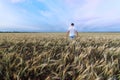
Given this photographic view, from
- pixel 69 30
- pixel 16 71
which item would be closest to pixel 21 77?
pixel 16 71

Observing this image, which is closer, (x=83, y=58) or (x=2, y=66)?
(x=2, y=66)

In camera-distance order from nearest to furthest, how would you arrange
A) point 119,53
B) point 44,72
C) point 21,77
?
point 21,77 → point 44,72 → point 119,53

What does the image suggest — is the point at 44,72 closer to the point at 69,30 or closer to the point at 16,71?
the point at 16,71

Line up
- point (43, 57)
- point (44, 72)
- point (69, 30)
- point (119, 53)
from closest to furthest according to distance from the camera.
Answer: point (44, 72) < point (43, 57) < point (119, 53) < point (69, 30)

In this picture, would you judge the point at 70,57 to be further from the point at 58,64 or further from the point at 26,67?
the point at 26,67

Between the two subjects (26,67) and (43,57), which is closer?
(26,67)

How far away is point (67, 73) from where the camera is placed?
3.32 m

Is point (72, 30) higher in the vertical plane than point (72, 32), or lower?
higher

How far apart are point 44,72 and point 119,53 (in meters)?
2.29

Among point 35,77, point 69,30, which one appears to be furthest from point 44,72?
point 69,30

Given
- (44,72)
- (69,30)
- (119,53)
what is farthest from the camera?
(69,30)

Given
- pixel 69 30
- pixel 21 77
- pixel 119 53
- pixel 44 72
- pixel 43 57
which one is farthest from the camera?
pixel 69 30

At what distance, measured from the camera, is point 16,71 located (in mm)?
3281

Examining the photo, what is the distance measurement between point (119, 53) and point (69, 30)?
743 centimetres
